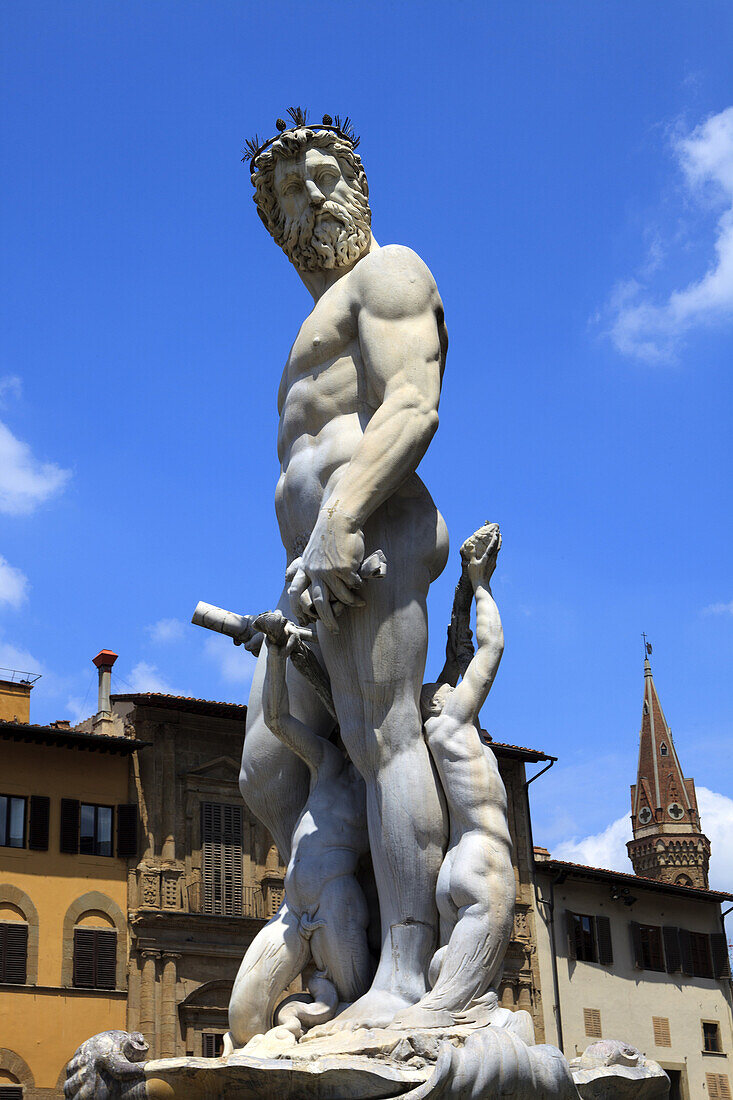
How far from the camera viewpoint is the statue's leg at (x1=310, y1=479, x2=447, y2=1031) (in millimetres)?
5277

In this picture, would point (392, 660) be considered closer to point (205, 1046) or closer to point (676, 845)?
point (205, 1046)

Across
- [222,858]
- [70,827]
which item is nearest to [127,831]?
[70,827]

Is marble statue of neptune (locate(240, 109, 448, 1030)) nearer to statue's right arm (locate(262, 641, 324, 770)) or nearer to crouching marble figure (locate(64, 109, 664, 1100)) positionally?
crouching marble figure (locate(64, 109, 664, 1100))

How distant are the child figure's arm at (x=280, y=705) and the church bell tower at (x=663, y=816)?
81.6 m

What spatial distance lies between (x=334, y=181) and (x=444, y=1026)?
337 centimetres

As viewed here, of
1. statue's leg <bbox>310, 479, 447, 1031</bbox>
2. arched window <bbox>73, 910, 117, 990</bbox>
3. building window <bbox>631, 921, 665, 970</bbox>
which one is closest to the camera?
statue's leg <bbox>310, 479, 447, 1031</bbox>

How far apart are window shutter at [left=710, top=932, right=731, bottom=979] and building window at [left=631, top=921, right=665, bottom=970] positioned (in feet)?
8.66

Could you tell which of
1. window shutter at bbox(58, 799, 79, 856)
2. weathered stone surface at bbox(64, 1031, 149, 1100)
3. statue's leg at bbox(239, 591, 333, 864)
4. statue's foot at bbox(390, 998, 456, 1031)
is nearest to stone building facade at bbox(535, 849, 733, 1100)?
window shutter at bbox(58, 799, 79, 856)

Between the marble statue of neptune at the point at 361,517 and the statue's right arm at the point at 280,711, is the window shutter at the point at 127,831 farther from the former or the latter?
the statue's right arm at the point at 280,711

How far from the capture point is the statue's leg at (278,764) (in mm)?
5797

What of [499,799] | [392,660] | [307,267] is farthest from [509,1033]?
[307,267]

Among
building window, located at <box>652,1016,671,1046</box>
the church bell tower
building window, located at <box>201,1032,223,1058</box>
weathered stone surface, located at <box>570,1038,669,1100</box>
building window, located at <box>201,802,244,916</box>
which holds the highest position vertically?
the church bell tower

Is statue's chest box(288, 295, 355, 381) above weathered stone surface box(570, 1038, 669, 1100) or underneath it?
above

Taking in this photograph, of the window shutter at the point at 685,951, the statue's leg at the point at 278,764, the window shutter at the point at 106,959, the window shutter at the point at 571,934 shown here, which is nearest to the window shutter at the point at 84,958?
the window shutter at the point at 106,959
